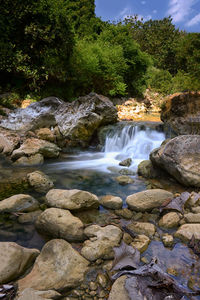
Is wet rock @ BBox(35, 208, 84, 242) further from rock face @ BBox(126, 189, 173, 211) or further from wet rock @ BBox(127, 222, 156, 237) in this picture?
rock face @ BBox(126, 189, 173, 211)

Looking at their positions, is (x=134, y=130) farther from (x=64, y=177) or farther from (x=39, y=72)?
(x=39, y=72)

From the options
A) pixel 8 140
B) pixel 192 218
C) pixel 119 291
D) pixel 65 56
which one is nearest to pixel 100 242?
pixel 119 291

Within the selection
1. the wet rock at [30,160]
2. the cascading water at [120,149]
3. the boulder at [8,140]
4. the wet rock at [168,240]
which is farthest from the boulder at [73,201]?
the boulder at [8,140]

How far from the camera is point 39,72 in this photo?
36.6 feet

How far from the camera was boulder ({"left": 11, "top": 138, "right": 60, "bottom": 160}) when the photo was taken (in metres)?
7.59

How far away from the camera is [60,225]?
131 inches

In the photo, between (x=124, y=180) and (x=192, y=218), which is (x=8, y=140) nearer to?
(x=124, y=180)

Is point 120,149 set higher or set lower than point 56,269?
higher

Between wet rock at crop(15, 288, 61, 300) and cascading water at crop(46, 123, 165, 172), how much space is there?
17.0 ft

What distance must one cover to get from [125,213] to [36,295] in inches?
91.4

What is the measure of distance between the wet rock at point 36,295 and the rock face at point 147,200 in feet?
7.62

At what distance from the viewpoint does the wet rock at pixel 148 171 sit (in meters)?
→ 6.29

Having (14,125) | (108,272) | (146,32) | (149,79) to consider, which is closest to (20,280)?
(108,272)

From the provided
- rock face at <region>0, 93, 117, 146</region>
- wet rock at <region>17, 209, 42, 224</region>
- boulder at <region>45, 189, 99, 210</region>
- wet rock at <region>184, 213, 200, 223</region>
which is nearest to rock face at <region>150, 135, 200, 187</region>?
wet rock at <region>184, 213, 200, 223</region>
